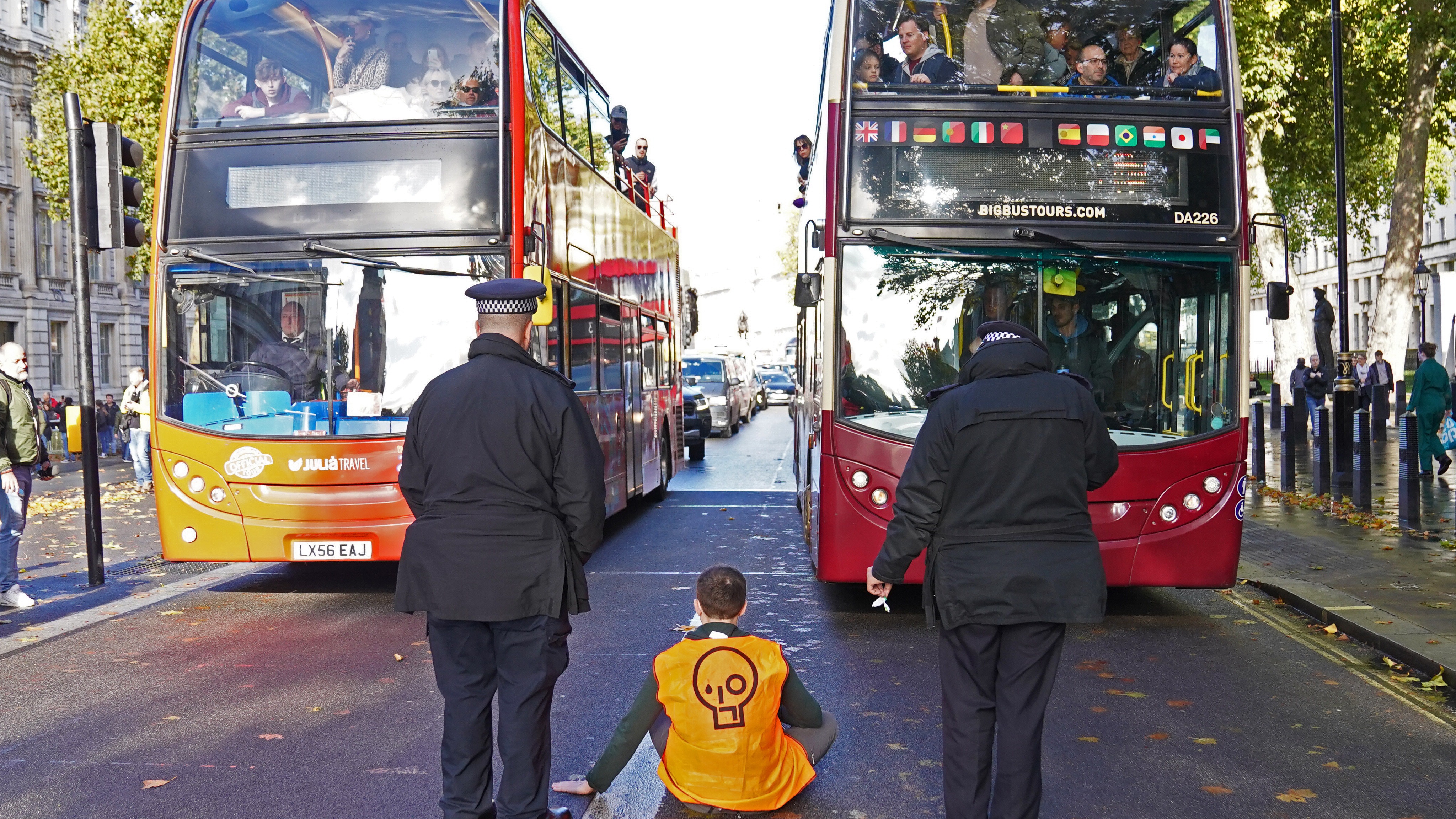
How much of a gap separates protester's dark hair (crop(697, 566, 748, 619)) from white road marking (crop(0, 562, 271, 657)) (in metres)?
5.13

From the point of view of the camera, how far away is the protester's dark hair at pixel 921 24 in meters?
8.41

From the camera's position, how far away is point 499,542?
4.09 m

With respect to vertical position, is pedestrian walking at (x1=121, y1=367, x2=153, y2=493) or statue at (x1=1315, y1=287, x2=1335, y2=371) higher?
statue at (x1=1315, y1=287, x2=1335, y2=371)

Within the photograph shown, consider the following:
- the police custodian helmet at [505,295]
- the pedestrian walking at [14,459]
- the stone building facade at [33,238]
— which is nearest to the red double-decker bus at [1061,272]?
the police custodian helmet at [505,295]

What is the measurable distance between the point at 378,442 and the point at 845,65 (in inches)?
147

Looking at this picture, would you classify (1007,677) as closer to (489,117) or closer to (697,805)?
(697,805)

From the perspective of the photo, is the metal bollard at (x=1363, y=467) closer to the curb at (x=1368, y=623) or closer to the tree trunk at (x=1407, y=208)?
the curb at (x=1368, y=623)

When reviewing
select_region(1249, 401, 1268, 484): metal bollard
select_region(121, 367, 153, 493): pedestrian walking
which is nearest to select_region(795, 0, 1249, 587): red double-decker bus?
select_region(1249, 401, 1268, 484): metal bollard

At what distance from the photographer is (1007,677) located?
411cm

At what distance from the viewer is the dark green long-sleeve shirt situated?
14.5ft

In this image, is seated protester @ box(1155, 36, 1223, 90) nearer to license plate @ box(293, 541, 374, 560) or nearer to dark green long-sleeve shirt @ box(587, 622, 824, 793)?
dark green long-sleeve shirt @ box(587, 622, 824, 793)

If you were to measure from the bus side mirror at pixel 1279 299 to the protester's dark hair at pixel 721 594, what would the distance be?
5443 mm

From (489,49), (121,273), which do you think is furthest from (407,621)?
Answer: (121,273)

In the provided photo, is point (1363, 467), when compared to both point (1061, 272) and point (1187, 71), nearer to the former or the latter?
point (1187, 71)
